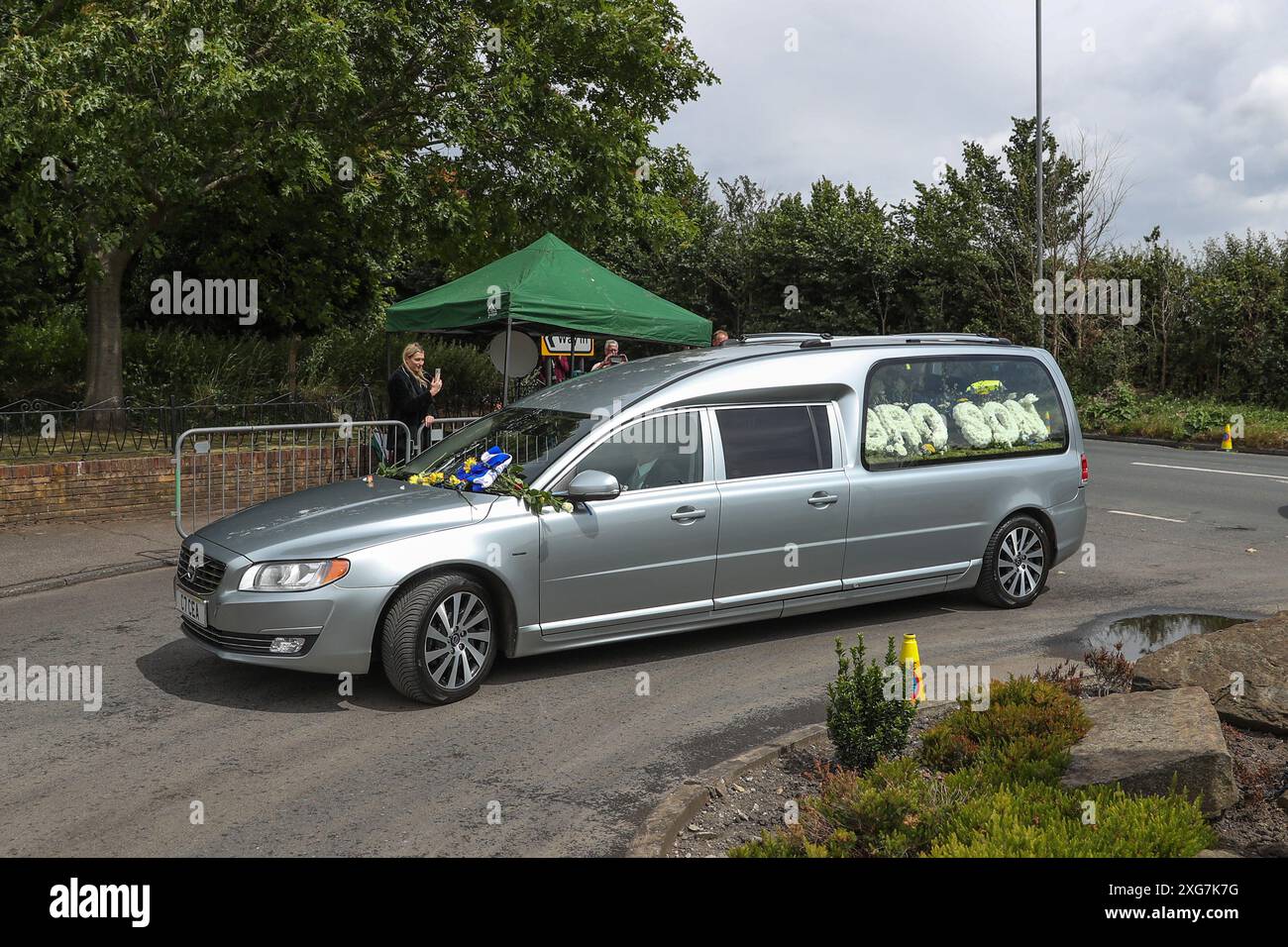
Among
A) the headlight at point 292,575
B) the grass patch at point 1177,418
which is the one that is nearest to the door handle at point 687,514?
the headlight at point 292,575

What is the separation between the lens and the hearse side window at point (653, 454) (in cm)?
704

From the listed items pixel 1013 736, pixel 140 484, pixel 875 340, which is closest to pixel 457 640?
pixel 1013 736

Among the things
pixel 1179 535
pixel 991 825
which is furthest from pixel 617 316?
pixel 991 825

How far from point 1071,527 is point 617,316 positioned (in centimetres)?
683

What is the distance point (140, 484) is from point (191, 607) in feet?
22.1

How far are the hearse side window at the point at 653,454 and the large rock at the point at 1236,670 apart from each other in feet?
9.13

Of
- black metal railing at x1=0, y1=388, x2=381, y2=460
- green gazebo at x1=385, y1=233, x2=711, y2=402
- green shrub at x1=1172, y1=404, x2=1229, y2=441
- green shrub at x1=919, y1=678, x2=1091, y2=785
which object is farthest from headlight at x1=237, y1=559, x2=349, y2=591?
green shrub at x1=1172, y1=404, x2=1229, y2=441

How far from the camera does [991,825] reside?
13.7 feet

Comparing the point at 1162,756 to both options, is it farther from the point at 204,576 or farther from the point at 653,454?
the point at 204,576

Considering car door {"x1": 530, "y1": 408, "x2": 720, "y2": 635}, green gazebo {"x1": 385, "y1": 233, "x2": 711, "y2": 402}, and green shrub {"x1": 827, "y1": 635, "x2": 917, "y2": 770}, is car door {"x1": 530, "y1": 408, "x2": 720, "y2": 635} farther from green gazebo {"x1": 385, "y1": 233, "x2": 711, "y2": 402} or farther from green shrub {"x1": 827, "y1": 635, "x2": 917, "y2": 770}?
green gazebo {"x1": 385, "y1": 233, "x2": 711, "y2": 402}

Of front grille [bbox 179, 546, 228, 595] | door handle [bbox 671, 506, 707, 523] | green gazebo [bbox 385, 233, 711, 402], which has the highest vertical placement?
green gazebo [bbox 385, 233, 711, 402]

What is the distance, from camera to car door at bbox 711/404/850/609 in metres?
7.32

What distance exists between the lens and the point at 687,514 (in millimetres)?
7094

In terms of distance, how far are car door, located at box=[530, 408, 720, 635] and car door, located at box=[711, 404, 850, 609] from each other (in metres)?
0.14
